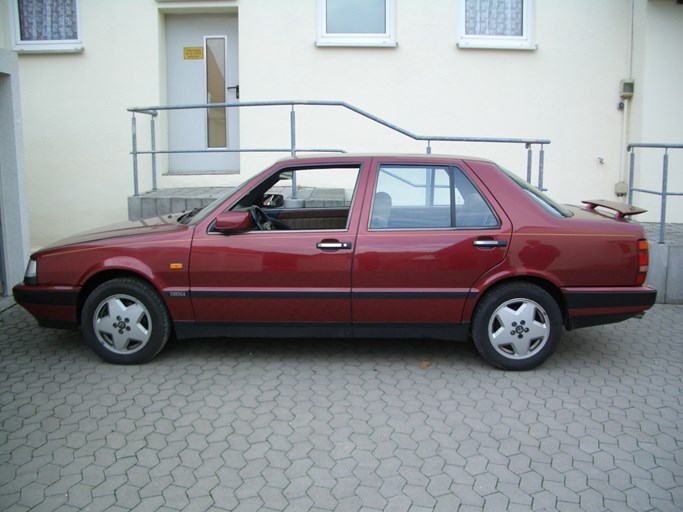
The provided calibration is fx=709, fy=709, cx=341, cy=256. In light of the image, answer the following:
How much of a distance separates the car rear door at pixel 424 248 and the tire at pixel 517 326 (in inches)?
8.2

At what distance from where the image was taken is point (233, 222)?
5.17 m

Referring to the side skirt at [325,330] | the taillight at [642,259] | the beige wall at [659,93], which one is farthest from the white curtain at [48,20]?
the taillight at [642,259]

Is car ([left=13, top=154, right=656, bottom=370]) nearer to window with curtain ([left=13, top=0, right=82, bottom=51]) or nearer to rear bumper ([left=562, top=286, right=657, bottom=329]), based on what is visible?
rear bumper ([left=562, top=286, right=657, bottom=329])

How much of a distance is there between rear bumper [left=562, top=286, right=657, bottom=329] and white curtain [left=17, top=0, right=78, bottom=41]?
24.9ft

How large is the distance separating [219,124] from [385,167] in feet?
17.4

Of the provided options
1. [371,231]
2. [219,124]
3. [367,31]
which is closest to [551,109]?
[367,31]

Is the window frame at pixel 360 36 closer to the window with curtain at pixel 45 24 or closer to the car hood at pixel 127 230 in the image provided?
the window with curtain at pixel 45 24

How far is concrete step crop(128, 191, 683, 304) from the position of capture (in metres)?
7.38

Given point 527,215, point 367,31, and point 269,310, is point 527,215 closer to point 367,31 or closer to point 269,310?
point 269,310

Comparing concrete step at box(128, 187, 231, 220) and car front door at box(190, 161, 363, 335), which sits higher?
concrete step at box(128, 187, 231, 220)

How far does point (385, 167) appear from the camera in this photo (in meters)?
5.39

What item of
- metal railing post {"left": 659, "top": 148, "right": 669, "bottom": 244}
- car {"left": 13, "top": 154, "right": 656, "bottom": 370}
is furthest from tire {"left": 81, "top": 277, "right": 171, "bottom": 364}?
metal railing post {"left": 659, "top": 148, "right": 669, "bottom": 244}

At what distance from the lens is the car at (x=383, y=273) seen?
517 cm

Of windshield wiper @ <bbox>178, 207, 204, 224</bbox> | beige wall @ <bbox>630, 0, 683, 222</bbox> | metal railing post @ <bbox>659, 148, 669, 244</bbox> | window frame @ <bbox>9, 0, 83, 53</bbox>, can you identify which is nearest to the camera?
windshield wiper @ <bbox>178, 207, 204, 224</bbox>
